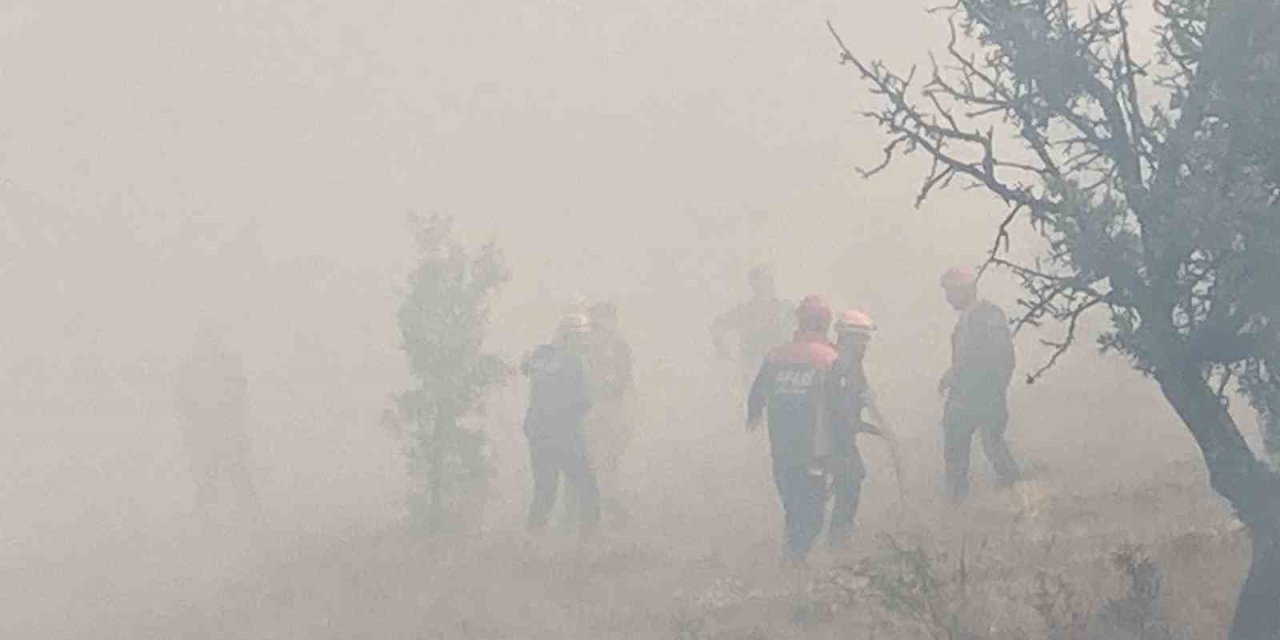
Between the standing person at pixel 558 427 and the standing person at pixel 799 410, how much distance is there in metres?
2.85

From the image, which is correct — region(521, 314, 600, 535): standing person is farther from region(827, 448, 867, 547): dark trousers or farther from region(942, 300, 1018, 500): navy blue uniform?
region(942, 300, 1018, 500): navy blue uniform

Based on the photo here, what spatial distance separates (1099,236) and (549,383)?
31.4 feet

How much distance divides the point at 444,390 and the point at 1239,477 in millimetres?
10216

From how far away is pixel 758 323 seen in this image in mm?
21391

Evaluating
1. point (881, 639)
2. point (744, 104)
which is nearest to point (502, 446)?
point (881, 639)

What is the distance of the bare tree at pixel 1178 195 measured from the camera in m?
5.71

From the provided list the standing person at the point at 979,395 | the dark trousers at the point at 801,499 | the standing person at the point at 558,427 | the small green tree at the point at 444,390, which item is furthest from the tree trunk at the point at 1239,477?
the small green tree at the point at 444,390

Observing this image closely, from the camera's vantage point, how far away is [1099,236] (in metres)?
5.87

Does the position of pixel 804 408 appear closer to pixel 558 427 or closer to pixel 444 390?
pixel 558 427

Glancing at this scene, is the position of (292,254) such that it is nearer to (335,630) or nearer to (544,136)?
(544,136)

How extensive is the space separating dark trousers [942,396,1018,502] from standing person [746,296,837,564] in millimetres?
1256

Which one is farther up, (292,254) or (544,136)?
(544,136)

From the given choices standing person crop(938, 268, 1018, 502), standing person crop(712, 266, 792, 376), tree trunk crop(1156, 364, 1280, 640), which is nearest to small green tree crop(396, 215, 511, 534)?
standing person crop(938, 268, 1018, 502)

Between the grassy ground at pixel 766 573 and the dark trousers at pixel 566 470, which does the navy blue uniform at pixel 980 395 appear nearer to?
the grassy ground at pixel 766 573
